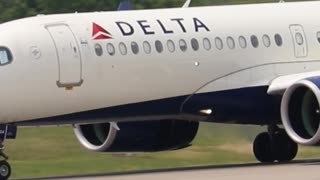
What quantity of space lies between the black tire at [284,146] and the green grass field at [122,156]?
6.50 ft

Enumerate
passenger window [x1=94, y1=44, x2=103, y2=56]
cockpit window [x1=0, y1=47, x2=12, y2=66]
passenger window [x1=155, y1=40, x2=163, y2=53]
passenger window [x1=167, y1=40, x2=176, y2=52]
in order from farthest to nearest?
passenger window [x1=167, y1=40, x2=176, y2=52], passenger window [x1=155, y1=40, x2=163, y2=53], passenger window [x1=94, y1=44, x2=103, y2=56], cockpit window [x1=0, y1=47, x2=12, y2=66]

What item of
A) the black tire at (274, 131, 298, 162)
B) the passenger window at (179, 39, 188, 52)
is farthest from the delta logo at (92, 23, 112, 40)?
the black tire at (274, 131, 298, 162)

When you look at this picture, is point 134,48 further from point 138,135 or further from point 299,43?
point 299,43

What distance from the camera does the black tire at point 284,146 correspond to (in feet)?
114

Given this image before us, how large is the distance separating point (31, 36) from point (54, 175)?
143 inches

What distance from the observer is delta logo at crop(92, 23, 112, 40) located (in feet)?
103

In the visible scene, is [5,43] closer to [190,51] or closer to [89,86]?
[89,86]

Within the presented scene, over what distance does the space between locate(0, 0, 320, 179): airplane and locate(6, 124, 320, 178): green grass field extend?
126cm

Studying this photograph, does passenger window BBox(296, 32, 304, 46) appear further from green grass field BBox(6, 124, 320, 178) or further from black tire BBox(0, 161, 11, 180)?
black tire BBox(0, 161, 11, 180)

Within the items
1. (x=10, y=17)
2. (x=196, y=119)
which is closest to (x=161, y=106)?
(x=196, y=119)

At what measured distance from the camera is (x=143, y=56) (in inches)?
1249

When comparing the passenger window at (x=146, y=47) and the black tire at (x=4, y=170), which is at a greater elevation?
the passenger window at (x=146, y=47)

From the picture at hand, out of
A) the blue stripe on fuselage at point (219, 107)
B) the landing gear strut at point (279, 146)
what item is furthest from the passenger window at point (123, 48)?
the landing gear strut at point (279, 146)

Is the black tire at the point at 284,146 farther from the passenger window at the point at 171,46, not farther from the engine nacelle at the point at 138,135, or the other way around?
the passenger window at the point at 171,46
